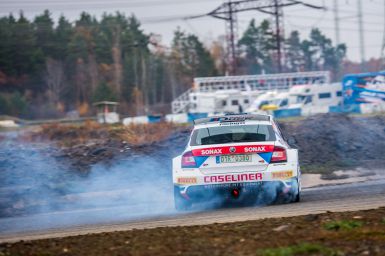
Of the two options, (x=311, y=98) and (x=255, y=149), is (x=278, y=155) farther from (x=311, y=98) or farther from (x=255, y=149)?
(x=311, y=98)

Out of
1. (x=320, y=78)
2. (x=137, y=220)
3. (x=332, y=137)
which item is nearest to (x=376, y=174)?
(x=332, y=137)

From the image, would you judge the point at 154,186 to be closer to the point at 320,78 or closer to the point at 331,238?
the point at 331,238

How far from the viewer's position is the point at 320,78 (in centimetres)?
6112

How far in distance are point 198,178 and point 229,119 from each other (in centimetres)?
133

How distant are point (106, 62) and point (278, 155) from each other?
72.7 m

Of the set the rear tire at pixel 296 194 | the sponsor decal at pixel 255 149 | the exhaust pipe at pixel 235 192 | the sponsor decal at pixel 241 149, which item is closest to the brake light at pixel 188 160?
the sponsor decal at pixel 241 149

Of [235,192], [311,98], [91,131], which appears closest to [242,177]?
[235,192]

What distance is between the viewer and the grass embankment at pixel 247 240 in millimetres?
6480

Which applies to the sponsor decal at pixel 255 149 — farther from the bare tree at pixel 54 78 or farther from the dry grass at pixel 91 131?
the bare tree at pixel 54 78

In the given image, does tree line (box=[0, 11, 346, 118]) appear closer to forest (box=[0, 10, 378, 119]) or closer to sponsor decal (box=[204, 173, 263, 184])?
forest (box=[0, 10, 378, 119])

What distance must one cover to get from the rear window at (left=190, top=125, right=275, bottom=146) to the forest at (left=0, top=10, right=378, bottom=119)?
134 feet

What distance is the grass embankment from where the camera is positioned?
6.48 m

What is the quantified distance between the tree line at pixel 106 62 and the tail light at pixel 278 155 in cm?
4199

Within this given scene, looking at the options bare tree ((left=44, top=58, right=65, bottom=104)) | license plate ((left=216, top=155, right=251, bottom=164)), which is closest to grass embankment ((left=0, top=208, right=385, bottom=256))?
license plate ((left=216, top=155, right=251, bottom=164))
